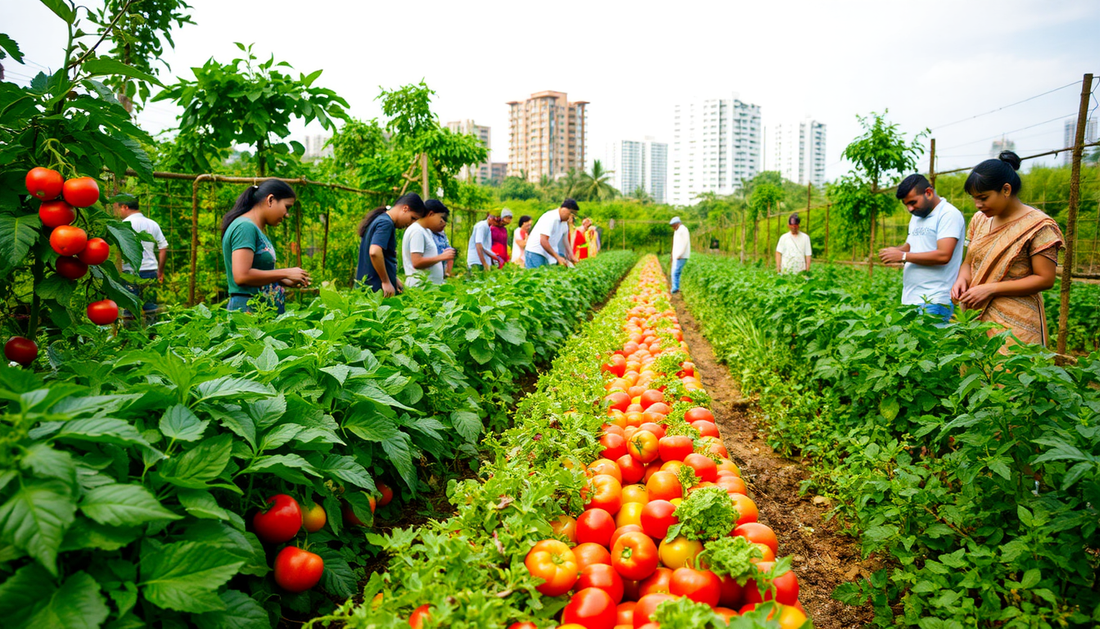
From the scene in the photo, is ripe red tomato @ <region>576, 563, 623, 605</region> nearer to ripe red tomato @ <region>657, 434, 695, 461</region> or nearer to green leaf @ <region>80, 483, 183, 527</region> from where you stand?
ripe red tomato @ <region>657, 434, 695, 461</region>

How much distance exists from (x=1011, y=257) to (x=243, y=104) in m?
4.86

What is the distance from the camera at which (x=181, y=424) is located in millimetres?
1347

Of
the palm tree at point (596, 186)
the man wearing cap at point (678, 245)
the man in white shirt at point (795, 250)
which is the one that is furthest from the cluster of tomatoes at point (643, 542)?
the palm tree at point (596, 186)

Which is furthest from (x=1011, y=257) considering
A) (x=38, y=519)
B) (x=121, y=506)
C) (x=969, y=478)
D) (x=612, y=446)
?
(x=38, y=519)

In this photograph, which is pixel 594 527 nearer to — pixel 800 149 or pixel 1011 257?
pixel 1011 257

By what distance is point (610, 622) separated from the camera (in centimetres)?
162

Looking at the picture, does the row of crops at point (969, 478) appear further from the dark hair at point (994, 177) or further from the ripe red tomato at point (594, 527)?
the ripe red tomato at point (594, 527)

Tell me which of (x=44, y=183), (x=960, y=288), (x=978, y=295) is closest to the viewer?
(x=44, y=183)

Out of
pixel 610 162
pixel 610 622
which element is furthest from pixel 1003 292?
pixel 610 162

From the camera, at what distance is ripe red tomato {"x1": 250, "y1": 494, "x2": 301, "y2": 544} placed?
160 cm

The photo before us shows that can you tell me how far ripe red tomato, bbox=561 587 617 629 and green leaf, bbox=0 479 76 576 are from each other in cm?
116

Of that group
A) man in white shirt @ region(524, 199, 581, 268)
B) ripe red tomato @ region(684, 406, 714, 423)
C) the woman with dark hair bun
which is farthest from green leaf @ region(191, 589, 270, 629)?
man in white shirt @ region(524, 199, 581, 268)

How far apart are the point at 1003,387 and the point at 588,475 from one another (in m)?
1.54

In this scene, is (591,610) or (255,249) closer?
(591,610)
